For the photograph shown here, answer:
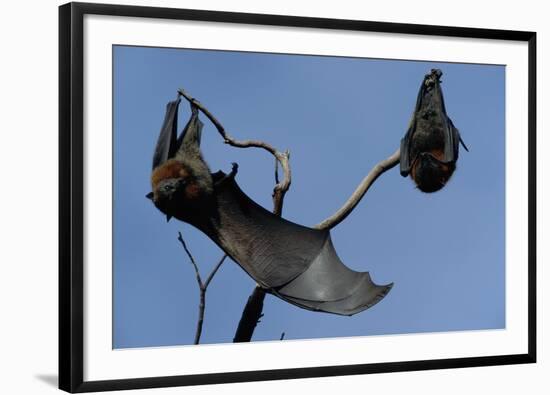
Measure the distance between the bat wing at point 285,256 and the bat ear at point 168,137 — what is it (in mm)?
207

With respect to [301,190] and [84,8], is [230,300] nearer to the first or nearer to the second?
[301,190]

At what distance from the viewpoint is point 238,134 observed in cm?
410

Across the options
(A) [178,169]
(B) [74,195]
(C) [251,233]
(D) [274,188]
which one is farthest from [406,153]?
(B) [74,195]

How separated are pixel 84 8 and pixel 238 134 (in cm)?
71

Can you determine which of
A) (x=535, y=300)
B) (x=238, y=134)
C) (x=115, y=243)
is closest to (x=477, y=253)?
(x=535, y=300)

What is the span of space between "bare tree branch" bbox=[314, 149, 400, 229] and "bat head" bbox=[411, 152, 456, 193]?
0.11 m

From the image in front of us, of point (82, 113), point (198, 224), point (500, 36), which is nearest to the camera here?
point (82, 113)

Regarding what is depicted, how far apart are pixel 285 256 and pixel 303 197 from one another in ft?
0.74

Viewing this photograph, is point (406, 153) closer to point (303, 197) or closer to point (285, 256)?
point (303, 197)

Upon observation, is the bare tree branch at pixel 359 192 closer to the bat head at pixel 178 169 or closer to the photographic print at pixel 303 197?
the photographic print at pixel 303 197

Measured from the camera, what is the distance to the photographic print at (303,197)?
12.9 feet

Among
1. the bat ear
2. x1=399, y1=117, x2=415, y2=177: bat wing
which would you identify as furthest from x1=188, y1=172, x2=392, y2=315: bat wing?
x1=399, y1=117, x2=415, y2=177: bat wing

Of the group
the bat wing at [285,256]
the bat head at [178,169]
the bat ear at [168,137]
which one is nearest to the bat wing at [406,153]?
the bat wing at [285,256]

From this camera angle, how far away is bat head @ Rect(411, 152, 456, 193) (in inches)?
175
